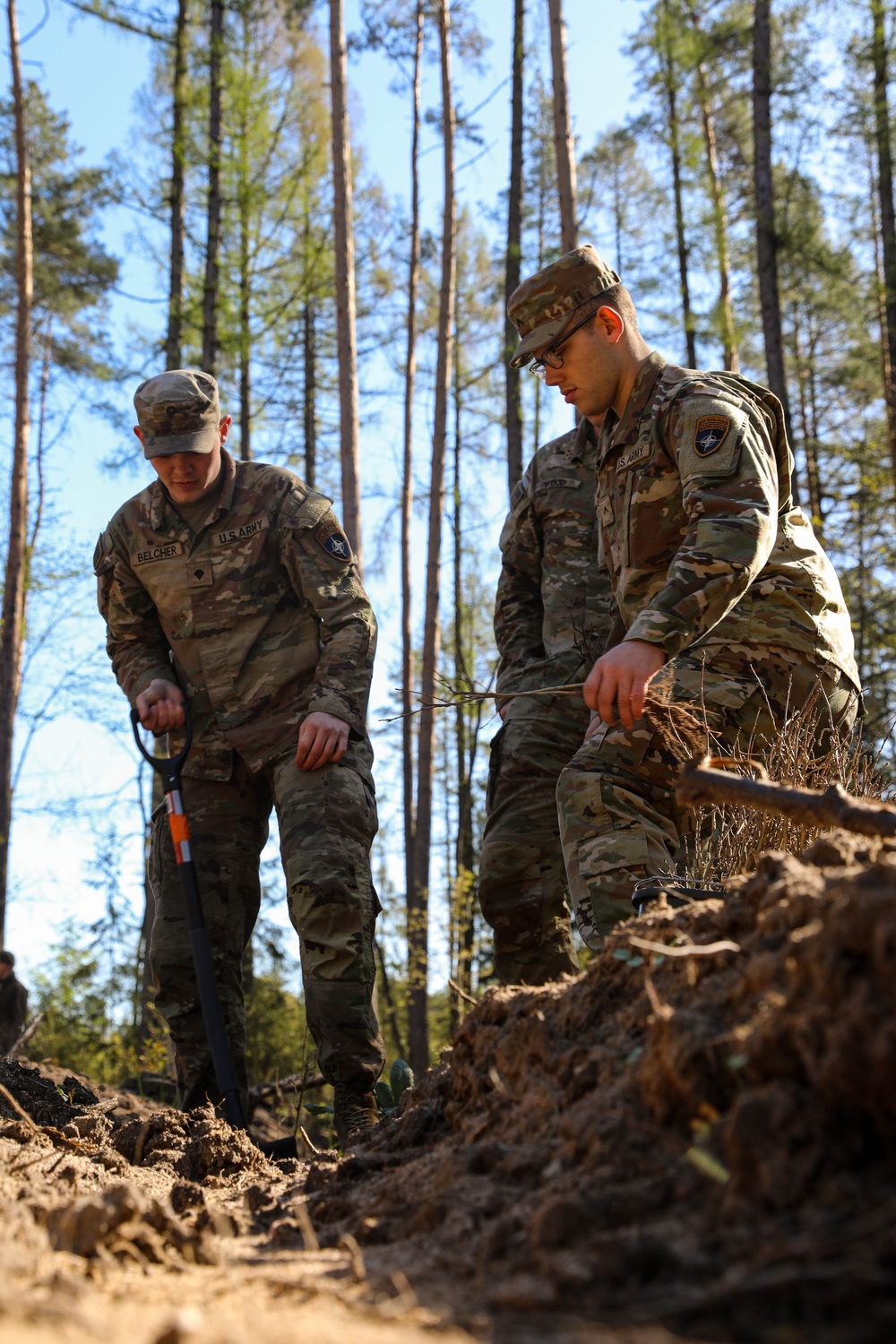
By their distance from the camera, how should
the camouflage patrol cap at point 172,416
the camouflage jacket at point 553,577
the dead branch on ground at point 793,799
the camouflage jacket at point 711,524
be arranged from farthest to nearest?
the camouflage jacket at point 553,577 < the camouflage patrol cap at point 172,416 < the camouflage jacket at point 711,524 < the dead branch on ground at point 793,799

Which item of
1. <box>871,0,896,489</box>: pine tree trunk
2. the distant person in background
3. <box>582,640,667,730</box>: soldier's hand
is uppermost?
<box>871,0,896,489</box>: pine tree trunk

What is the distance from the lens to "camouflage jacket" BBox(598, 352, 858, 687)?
3365mm

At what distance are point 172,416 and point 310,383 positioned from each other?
18.3m

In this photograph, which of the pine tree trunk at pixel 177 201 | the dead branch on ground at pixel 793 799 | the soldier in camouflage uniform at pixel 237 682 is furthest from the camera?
the pine tree trunk at pixel 177 201

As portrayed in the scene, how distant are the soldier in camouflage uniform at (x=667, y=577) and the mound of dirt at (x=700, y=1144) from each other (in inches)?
38.9

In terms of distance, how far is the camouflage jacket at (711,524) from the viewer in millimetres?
3365

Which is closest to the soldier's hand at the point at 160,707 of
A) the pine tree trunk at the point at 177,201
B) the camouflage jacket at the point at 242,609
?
the camouflage jacket at the point at 242,609

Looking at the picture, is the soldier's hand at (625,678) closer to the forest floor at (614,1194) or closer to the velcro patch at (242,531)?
the forest floor at (614,1194)

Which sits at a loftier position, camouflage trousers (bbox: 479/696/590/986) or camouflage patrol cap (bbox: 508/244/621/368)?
camouflage patrol cap (bbox: 508/244/621/368)

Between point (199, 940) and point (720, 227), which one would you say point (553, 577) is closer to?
point (199, 940)

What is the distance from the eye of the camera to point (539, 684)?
4988 millimetres

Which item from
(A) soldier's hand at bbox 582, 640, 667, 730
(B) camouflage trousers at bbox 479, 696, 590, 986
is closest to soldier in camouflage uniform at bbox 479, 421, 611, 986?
(B) camouflage trousers at bbox 479, 696, 590, 986

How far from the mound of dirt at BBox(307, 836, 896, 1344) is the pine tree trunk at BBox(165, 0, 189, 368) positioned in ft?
51.8

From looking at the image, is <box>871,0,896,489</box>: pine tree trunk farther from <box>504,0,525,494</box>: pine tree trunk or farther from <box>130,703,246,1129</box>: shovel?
<box>130,703,246,1129</box>: shovel
